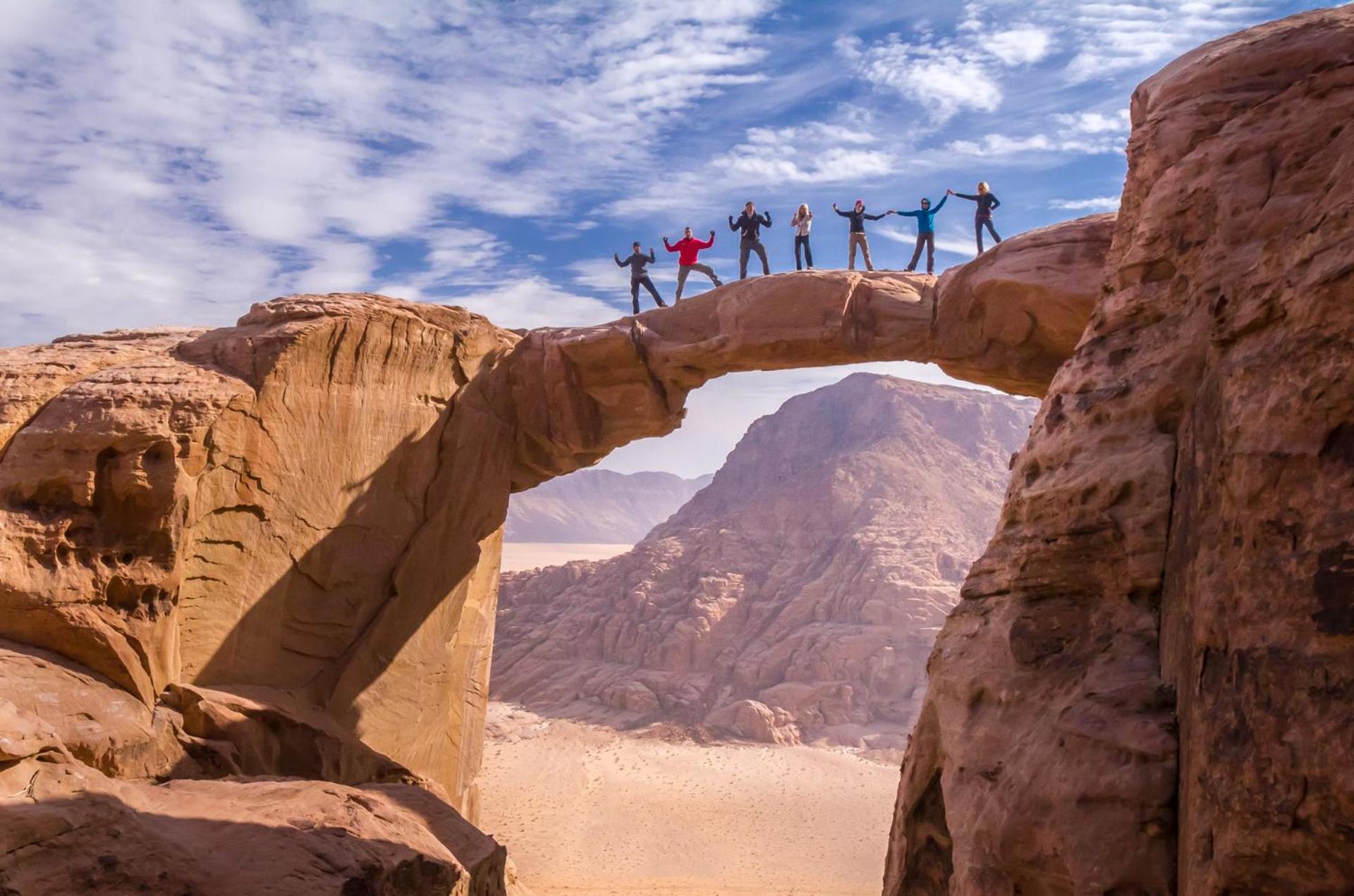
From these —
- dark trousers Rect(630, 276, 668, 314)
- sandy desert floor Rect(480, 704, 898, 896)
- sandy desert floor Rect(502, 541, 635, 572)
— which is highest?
dark trousers Rect(630, 276, 668, 314)

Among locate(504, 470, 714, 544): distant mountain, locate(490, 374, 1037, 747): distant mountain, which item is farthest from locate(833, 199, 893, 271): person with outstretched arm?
locate(504, 470, 714, 544): distant mountain

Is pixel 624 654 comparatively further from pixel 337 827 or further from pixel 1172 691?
pixel 1172 691

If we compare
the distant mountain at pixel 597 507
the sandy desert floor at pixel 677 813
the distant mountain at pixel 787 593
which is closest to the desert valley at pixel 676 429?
the sandy desert floor at pixel 677 813

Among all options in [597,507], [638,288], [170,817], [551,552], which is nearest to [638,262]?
[638,288]

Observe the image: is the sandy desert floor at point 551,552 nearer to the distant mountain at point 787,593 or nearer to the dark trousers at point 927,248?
the distant mountain at point 787,593

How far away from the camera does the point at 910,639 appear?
30.6m

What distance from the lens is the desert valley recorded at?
402 cm

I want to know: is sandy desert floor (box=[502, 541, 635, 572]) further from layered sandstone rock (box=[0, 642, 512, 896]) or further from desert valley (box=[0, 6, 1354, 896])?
layered sandstone rock (box=[0, 642, 512, 896])

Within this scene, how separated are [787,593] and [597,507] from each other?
9559 cm

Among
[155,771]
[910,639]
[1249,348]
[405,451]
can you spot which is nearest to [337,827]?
[155,771]

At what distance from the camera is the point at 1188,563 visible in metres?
4.49

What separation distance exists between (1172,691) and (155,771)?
7.34 m

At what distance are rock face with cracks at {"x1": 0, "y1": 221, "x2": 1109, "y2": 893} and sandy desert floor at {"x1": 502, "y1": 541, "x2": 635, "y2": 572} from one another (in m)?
64.3

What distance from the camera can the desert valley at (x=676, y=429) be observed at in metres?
4.02
